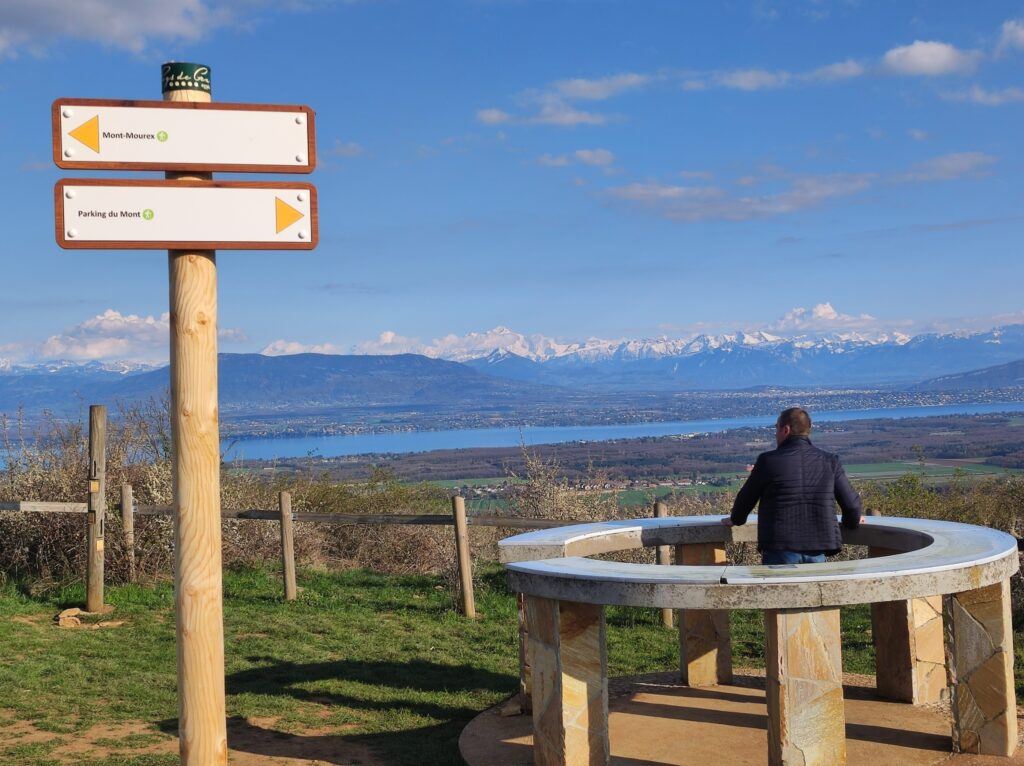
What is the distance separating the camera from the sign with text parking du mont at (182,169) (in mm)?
4242

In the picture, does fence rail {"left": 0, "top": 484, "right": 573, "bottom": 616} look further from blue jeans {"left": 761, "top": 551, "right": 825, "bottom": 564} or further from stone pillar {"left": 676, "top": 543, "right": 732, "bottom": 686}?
blue jeans {"left": 761, "top": 551, "right": 825, "bottom": 564}

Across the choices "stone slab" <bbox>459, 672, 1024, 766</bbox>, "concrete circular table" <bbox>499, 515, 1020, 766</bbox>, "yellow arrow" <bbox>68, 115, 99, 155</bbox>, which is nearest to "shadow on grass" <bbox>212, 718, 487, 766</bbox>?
"stone slab" <bbox>459, 672, 1024, 766</bbox>

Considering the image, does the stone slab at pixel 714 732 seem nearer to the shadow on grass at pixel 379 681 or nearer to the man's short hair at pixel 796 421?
the shadow on grass at pixel 379 681

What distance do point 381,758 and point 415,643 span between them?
11.6ft

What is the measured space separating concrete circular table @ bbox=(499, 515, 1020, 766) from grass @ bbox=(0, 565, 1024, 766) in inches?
50.1

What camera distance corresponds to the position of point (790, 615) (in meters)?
5.23

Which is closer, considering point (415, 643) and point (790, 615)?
point (790, 615)

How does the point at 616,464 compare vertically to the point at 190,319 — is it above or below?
below

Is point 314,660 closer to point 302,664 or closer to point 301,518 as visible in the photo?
point 302,664

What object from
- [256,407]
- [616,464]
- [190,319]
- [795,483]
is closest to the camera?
[190,319]

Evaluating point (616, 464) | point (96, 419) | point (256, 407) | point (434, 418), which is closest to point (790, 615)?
point (96, 419)

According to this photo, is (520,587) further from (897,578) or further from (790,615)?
(897,578)

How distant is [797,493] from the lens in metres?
6.25

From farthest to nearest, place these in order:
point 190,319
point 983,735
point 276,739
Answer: point 276,739, point 983,735, point 190,319
